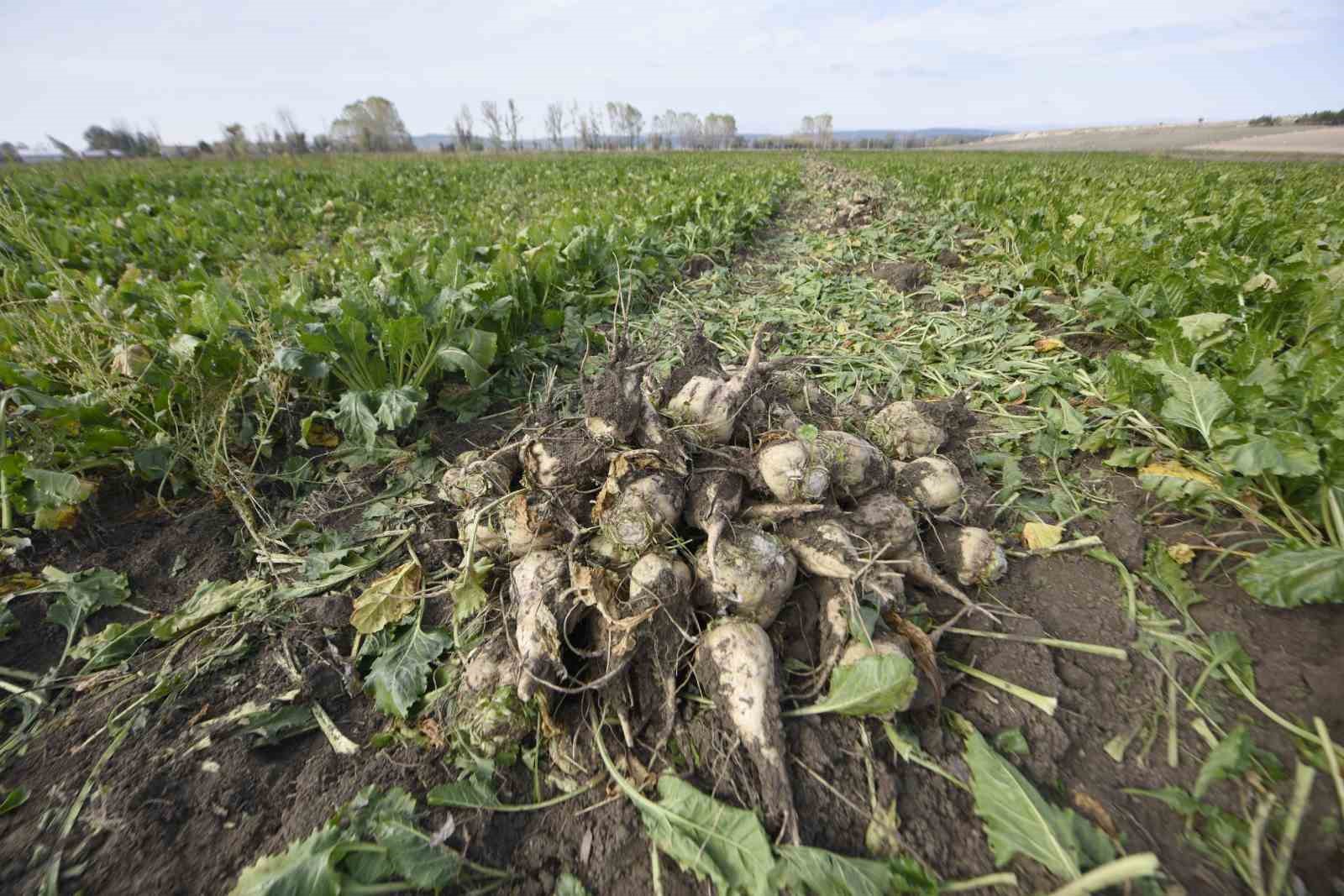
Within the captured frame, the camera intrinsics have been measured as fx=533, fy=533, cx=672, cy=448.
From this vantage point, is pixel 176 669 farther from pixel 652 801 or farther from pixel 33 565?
pixel 652 801

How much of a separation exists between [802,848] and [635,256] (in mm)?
5258

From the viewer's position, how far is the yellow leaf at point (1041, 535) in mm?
2321

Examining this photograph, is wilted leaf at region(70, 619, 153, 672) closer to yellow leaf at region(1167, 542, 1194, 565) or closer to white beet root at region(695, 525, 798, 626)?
white beet root at region(695, 525, 798, 626)

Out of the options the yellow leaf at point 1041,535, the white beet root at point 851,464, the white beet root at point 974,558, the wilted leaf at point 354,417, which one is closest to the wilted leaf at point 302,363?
the wilted leaf at point 354,417

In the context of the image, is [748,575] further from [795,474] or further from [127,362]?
[127,362]

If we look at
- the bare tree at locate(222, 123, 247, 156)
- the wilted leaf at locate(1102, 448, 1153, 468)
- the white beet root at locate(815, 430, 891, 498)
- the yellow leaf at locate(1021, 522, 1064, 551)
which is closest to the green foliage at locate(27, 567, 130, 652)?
the white beet root at locate(815, 430, 891, 498)

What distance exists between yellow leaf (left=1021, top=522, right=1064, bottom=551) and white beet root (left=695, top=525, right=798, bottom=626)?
120 centimetres

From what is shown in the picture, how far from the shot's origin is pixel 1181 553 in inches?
86.5

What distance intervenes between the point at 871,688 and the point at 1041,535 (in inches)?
51.8

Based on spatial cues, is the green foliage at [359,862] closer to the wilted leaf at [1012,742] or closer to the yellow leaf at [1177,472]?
the wilted leaf at [1012,742]

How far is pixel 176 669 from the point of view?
197 centimetres

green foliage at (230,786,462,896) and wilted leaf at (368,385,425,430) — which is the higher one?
wilted leaf at (368,385,425,430)

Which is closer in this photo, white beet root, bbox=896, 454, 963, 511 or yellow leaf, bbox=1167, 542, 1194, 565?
yellow leaf, bbox=1167, 542, 1194, 565

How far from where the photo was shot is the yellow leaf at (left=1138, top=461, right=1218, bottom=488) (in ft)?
7.77
